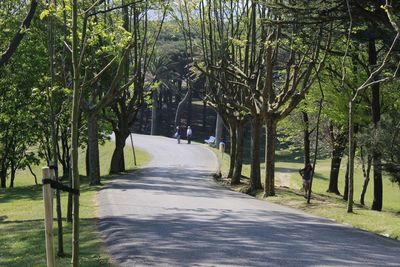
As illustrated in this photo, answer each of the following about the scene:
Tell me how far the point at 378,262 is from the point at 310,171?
13702mm

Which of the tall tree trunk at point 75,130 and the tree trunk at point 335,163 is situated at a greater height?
the tall tree trunk at point 75,130

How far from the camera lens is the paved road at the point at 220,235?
9.27 metres

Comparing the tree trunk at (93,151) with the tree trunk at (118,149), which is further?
the tree trunk at (118,149)

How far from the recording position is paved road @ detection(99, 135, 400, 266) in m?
9.27

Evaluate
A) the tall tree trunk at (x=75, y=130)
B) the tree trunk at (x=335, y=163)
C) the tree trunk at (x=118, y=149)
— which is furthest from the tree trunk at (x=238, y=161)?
the tall tree trunk at (x=75, y=130)

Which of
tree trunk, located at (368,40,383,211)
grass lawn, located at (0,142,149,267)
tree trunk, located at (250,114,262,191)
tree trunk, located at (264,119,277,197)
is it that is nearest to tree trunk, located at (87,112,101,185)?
grass lawn, located at (0,142,149,267)

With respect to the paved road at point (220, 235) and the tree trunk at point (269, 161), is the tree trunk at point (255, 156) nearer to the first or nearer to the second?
the tree trunk at point (269, 161)

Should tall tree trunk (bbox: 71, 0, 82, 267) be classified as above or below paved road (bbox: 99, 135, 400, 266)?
above

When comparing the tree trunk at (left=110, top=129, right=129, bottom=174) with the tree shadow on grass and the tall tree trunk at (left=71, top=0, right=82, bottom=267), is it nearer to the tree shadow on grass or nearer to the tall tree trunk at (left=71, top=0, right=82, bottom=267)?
the tree shadow on grass

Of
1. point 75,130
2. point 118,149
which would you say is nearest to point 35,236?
point 75,130

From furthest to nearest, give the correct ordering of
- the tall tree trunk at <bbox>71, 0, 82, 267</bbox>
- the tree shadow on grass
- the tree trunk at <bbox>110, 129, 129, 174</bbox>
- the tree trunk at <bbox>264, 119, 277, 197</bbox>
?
the tree trunk at <bbox>110, 129, 129, 174</bbox> < the tree trunk at <bbox>264, 119, 277, 197</bbox> < the tree shadow on grass < the tall tree trunk at <bbox>71, 0, 82, 267</bbox>

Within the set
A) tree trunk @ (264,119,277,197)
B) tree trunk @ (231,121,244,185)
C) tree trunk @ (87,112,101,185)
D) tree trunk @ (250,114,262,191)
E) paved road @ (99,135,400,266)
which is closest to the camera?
paved road @ (99,135,400,266)

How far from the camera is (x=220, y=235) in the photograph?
1174cm

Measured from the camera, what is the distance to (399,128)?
19250 mm
